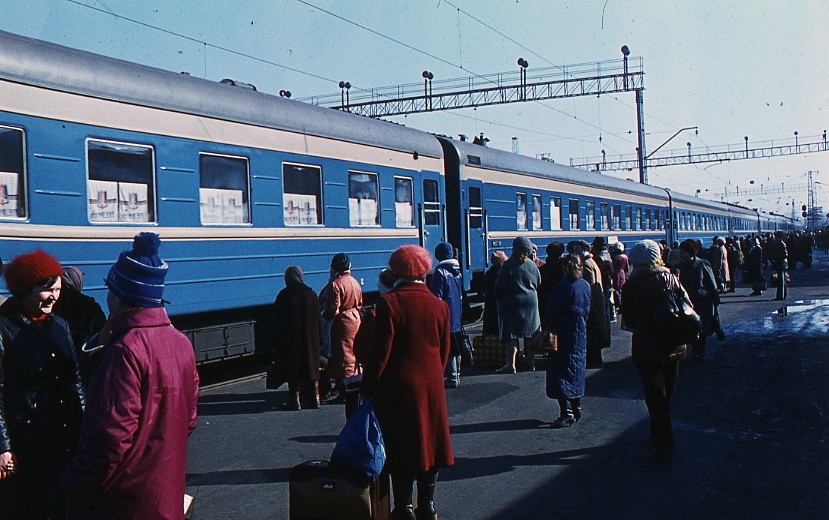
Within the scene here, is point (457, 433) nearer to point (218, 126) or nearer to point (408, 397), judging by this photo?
point (408, 397)

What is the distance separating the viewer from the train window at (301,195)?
10484 mm

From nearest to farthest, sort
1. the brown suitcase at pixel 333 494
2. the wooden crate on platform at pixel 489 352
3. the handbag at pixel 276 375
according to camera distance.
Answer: the brown suitcase at pixel 333 494 < the handbag at pixel 276 375 < the wooden crate on platform at pixel 489 352

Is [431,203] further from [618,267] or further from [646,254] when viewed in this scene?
[646,254]

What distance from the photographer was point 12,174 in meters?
7.21

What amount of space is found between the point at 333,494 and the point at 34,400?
1.54 metres

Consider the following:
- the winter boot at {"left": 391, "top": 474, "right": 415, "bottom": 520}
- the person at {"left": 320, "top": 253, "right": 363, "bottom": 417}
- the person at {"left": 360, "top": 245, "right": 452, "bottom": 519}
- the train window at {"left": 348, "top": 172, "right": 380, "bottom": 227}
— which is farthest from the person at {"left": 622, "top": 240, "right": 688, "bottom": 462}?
the train window at {"left": 348, "top": 172, "right": 380, "bottom": 227}

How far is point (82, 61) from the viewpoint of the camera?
→ 26.3 ft

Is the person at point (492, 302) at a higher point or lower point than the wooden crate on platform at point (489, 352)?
higher

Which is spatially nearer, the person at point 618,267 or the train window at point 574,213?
the person at point 618,267

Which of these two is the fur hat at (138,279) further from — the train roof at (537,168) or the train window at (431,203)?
the train roof at (537,168)

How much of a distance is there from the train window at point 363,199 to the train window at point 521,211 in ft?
19.8

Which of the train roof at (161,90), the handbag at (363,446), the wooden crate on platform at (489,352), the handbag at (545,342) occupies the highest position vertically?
the train roof at (161,90)

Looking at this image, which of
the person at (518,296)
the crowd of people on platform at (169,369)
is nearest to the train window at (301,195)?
the crowd of people on platform at (169,369)

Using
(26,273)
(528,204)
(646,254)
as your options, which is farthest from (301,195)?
(528,204)
